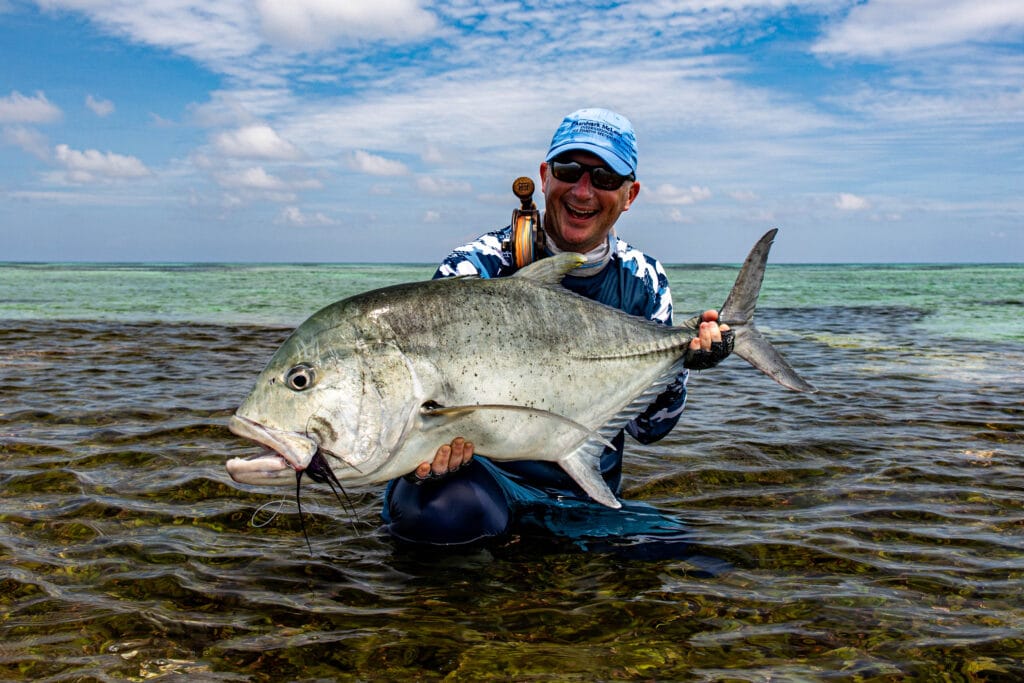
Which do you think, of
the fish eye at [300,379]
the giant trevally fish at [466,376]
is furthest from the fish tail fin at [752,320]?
the fish eye at [300,379]

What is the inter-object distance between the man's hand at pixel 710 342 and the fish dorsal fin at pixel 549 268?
78 cm

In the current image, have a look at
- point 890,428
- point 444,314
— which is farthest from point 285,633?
→ point 890,428

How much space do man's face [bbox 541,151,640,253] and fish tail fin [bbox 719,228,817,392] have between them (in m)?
0.91

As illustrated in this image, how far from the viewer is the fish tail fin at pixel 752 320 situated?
391 cm

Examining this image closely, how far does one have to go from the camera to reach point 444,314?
343 cm

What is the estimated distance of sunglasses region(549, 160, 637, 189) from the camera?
14.4 feet

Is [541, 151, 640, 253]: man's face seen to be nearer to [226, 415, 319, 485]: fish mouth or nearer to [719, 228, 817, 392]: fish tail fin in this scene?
[719, 228, 817, 392]: fish tail fin

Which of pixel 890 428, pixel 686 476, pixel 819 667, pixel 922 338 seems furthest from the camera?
pixel 922 338

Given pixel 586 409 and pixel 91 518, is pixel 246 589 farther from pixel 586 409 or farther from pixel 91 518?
pixel 586 409

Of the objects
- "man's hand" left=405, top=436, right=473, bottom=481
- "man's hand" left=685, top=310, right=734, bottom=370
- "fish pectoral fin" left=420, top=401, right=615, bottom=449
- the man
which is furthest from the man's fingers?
"man's hand" left=685, top=310, right=734, bottom=370

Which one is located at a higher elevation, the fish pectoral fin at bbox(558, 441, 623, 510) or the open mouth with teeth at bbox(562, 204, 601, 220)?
the open mouth with teeth at bbox(562, 204, 601, 220)

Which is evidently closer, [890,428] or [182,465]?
[182,465]

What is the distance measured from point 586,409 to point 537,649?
3.70ft

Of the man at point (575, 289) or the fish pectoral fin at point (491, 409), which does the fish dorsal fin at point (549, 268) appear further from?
the man at point (575, 289)
